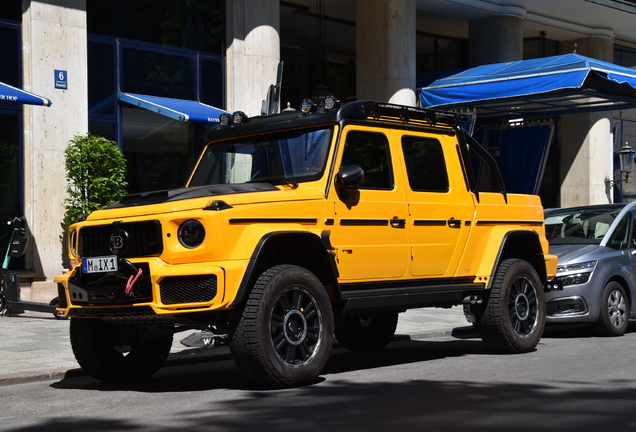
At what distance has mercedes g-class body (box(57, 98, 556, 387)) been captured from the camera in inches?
252

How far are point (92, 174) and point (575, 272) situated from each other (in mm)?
7685

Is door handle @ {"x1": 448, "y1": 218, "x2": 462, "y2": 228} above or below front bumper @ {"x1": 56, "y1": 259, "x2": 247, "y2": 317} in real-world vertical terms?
above

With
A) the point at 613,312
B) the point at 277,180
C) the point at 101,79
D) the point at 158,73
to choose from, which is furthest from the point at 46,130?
the point at 613,312

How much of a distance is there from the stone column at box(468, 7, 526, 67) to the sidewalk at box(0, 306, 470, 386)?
10205mm

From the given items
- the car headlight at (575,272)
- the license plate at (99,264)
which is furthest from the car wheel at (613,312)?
the license plate at (99,264)

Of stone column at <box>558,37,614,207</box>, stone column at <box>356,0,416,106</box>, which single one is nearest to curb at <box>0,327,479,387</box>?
stone column at <box>356,0,416,106</box>

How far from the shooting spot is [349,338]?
370 inches

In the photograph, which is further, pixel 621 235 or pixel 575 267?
pixel 621 235

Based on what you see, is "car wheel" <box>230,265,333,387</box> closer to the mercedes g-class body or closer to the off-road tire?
the mercedes g-class body

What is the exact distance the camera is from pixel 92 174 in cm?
1384

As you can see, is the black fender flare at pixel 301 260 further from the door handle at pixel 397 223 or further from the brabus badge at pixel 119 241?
the brabus badge at pixel 119 241

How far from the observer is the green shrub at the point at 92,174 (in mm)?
13688

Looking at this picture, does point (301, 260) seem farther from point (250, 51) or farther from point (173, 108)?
point (250, 51)

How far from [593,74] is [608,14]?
9383mm
